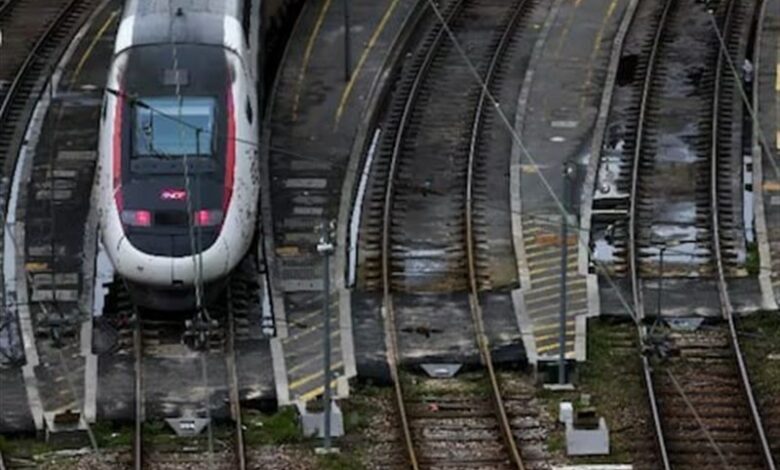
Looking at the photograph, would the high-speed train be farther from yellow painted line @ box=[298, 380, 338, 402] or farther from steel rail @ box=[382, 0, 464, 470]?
steel rail @ box=[382, 0, 464, 470]

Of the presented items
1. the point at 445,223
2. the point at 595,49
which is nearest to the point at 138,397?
the point at 445,223

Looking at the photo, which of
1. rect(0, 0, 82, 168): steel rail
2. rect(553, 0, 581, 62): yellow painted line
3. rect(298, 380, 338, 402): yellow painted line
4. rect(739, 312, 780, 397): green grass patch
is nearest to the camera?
rect(298, 380, 338, 402): yellow painted line

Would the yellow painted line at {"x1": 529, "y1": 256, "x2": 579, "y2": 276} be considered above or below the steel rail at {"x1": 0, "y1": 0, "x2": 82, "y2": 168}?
Answer: below

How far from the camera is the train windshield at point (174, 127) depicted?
46.4 metres

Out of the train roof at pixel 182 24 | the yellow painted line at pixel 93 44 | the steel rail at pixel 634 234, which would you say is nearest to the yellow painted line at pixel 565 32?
the steel rail at pixel 634 234

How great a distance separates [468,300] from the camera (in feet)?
158

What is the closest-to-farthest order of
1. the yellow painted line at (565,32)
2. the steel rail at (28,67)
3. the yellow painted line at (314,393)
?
the yellow painted line at (314,393) < the steel rail at (28,67) < the yellow painted line at (565,32)

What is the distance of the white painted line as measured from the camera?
49469 mm

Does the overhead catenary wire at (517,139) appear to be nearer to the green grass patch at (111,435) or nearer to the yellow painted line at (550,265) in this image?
the yellow painted line at (550,265)

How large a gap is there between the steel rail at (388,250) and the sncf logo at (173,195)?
190 inches

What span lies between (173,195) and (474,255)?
7.29 m

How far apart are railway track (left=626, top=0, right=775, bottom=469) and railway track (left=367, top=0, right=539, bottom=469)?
288 cm

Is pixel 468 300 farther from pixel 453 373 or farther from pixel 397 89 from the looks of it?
pixel 397 89

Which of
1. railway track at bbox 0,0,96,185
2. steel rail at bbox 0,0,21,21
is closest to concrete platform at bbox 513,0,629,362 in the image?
railway track at bbox 0,0,96,185
